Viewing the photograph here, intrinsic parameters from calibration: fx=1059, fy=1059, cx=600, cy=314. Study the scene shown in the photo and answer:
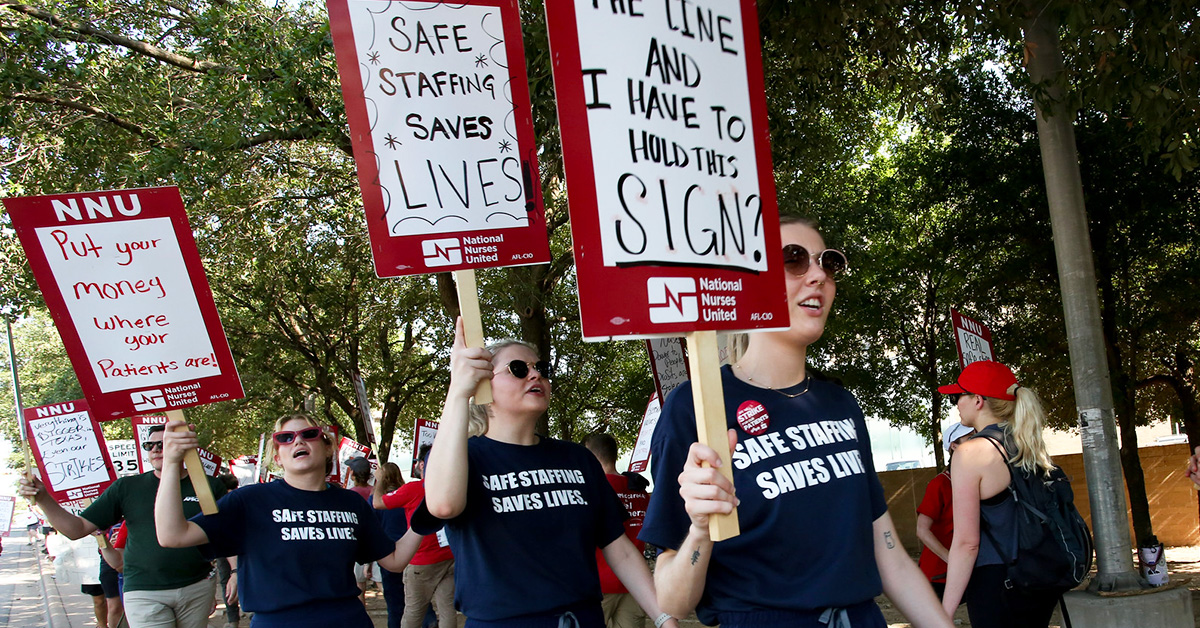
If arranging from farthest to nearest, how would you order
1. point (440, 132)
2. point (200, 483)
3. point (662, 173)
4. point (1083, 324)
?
1. point (1083, 324)
2. point (200, 483)
3. point (440, 132)
4. point (662, 173)

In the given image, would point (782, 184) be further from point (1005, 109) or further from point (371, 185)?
point (371, 185)

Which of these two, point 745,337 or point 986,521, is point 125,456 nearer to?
point 986,521

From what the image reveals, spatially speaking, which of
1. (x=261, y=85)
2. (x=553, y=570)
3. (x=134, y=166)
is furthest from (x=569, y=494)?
(x=134, y=166)

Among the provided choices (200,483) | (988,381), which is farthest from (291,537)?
(988,381)

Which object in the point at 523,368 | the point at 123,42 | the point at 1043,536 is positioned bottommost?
the point at 1043,536

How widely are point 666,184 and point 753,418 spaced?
0.63 meters

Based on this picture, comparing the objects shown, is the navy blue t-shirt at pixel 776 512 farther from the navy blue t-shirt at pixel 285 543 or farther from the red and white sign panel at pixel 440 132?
the navy blue t-shirt at pixel 285 543

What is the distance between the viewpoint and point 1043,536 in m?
4.89

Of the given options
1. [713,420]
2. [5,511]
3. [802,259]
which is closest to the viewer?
[713,420]

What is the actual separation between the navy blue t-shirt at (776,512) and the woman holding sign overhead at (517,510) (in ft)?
3.74

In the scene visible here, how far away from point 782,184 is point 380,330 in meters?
13.8

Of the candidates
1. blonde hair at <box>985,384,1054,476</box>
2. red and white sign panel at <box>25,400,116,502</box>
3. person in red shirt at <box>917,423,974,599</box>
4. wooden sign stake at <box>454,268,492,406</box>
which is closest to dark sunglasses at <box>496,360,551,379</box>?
wooden sign stake at <box>454,268,492,406</box>

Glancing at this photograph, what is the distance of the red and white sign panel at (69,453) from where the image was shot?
12867mm

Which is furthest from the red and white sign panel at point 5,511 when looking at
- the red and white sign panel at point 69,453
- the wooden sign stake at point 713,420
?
the wooden sign stake at point 713,420
